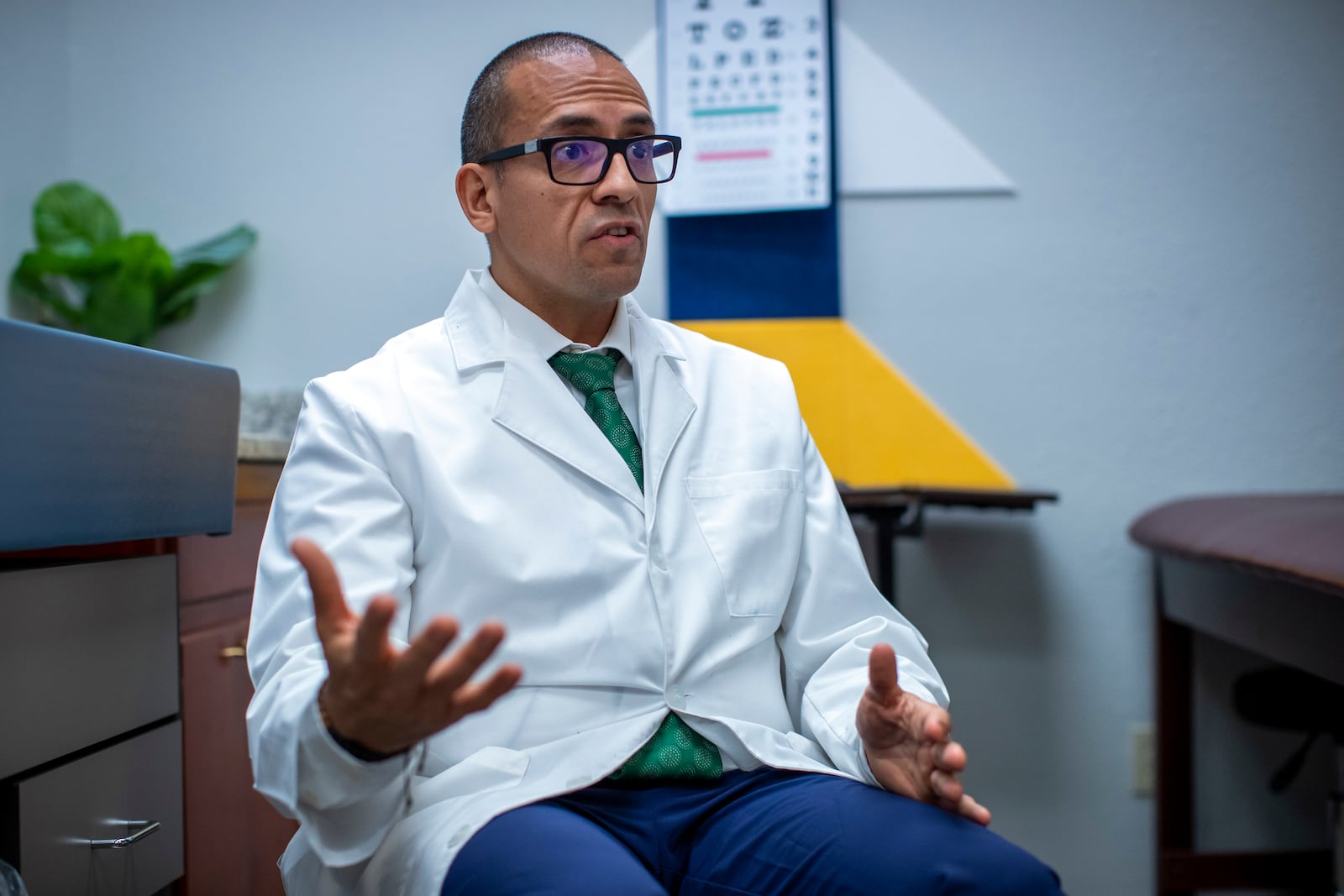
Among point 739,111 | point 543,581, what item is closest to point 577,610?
point 543,581

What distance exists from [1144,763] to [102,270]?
7.50 feet

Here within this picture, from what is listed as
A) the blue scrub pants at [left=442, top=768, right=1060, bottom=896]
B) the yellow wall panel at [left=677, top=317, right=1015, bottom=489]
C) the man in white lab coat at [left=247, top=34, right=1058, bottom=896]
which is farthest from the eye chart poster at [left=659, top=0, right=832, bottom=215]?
the blue scrub pants at [left=442, top=768, right=1060, bottom=896]

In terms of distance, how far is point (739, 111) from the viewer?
6.66ft

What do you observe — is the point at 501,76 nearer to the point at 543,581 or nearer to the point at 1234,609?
the point at 543,581

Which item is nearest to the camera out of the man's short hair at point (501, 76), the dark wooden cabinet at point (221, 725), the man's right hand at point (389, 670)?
the man's right hand at point (389, 670)

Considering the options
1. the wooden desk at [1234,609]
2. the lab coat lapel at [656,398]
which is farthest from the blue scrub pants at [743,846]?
the wooden desk at [1234,609]

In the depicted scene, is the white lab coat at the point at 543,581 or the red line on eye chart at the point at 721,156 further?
the red line on eye chart at the point at 721,156

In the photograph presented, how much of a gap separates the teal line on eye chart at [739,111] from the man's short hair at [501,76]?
877mm

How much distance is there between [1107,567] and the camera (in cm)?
206

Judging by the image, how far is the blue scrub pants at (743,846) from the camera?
30.3 inches

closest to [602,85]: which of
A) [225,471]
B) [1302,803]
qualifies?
[225,471]

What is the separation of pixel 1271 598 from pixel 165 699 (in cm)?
154

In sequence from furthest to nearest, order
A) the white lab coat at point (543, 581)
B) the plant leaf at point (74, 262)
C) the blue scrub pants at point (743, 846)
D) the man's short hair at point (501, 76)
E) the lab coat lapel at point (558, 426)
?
the plant leaf at point (74, 262)
the man's short hair at point (501, 76)
the lab coat lapel at point (558, 426)
the white lab coat at point (543, 581)
the blue scrub pants at point (743, 846)

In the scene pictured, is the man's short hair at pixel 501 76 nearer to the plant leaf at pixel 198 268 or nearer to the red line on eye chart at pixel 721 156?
the red line on eye chart at pixel 721 156
